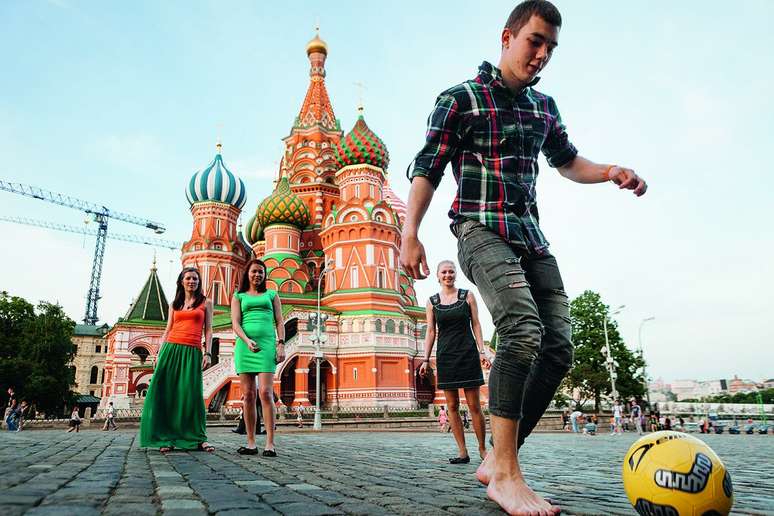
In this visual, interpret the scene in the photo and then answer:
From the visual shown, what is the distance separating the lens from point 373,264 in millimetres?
37375

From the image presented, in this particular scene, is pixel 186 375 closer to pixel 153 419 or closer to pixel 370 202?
pixel 153 419

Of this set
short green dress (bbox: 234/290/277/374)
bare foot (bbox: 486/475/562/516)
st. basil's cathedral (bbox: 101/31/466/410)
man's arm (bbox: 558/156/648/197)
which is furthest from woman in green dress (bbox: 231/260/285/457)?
st. basil's cathedral (bbox: 101/31/466/410)

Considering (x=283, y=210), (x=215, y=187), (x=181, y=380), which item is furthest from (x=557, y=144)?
(x=215, y=187)

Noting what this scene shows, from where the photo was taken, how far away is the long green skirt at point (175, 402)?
622cm

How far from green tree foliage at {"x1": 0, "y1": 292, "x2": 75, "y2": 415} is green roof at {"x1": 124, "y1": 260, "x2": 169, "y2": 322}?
4.29 meters

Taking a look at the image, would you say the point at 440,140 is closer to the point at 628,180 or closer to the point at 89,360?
the point at 628,180

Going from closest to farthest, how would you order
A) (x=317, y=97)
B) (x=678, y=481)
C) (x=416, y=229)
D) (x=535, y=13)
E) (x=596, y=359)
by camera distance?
1. (x=678, y=481)
2. (x=535, y=13)
3. (x=416, y=229)
4. (x=596, y=359)
5. (x=317, y=97)

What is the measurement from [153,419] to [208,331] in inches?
45.9

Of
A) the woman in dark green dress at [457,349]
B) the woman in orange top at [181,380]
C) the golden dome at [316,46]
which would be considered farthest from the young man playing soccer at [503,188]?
the golden dome at [316,46]

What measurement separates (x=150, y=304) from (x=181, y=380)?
3790cm

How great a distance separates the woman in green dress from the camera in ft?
19.3

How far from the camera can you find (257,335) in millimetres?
→ 6004

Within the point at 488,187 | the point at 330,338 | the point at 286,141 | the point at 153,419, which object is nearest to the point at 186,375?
the point at 153,419

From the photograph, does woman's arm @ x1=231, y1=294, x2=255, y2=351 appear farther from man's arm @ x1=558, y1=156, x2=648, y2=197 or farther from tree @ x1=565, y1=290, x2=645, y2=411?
tree @ x1=565, y1=290, x2=645, y2=411
